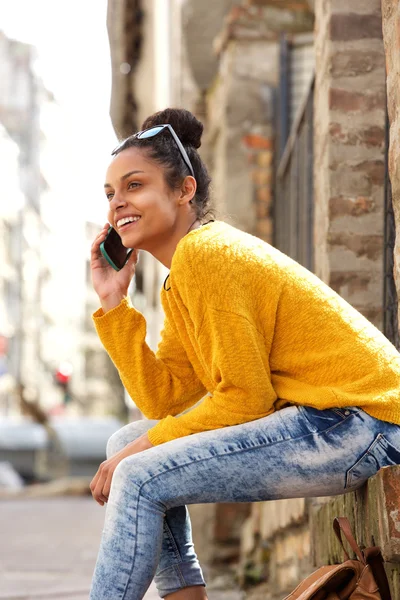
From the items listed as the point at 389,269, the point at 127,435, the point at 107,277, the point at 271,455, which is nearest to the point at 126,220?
the point at 107,277

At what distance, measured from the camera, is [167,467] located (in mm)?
2352

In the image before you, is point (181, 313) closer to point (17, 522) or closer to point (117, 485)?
point (117, 485)

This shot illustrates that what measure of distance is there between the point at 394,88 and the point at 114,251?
3.22 feet

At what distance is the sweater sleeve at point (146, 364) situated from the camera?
2885mm

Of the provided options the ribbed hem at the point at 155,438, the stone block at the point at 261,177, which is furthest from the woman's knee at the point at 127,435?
the stone block at the point at 261,177

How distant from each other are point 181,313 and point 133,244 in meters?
0.32

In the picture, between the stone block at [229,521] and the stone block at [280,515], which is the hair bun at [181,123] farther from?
the stone block at [229,521]

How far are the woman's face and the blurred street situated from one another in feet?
8.92

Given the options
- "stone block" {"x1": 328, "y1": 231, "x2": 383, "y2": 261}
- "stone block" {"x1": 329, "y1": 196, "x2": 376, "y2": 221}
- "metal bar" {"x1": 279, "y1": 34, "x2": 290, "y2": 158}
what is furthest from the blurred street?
"metal bar" {"x1": 279, "y1": 34, "x2": 290, "y2": 158}

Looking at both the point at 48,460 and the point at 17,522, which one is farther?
the point at 48,460

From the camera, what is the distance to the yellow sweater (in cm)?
235

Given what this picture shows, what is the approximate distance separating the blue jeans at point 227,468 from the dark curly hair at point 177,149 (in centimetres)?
75

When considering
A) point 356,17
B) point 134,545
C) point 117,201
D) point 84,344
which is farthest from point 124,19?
point 84,344

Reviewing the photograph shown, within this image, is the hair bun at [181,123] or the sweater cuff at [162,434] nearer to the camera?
the sweater cuff at [162,434]
